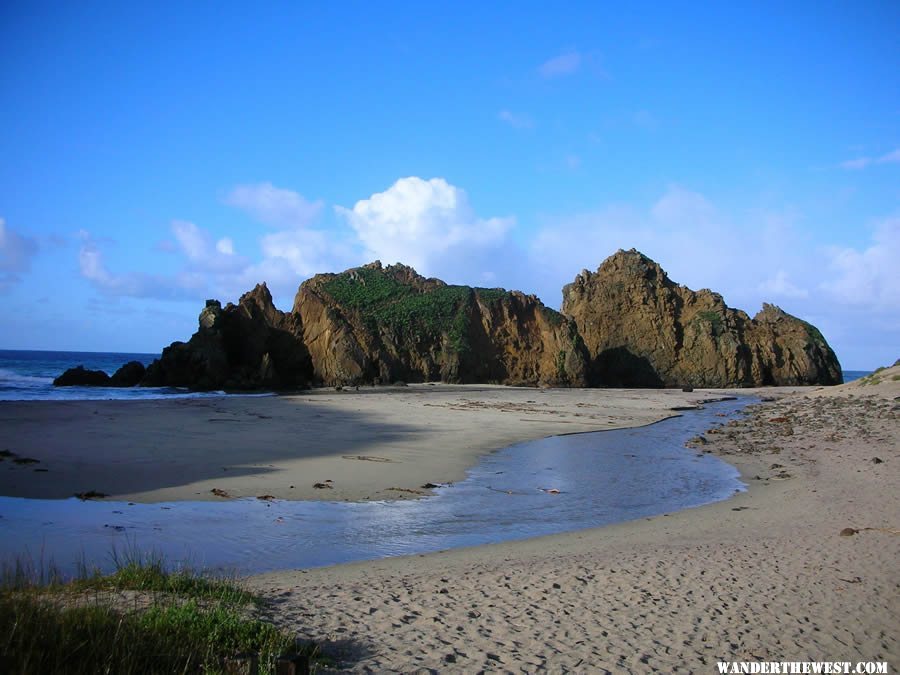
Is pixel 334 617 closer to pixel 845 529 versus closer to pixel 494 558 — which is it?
pixel 494 558

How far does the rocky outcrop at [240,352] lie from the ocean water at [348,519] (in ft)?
90.1

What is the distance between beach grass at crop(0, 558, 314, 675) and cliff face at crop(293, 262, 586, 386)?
36.3 meters

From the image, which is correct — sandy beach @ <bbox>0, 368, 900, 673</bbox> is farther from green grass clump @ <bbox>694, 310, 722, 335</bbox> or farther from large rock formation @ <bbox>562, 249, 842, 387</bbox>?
green grass clump @ <bbox>694, 310, 722, 335</bbox>

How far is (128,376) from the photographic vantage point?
38.5m

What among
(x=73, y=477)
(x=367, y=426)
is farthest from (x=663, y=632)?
(x=367, y=426)

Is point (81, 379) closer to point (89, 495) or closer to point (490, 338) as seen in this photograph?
point (490, 338)

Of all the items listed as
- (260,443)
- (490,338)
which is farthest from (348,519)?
(490,338)

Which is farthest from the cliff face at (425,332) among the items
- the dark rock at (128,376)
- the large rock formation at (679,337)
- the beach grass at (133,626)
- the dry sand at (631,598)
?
the beach grass at (133,626)

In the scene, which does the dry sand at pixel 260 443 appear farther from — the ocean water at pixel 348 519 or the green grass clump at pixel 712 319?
the green grass clump at pixel 712 319

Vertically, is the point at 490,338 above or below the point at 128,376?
above

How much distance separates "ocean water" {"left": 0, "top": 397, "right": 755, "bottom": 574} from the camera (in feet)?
22.9

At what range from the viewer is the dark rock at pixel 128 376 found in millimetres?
37719

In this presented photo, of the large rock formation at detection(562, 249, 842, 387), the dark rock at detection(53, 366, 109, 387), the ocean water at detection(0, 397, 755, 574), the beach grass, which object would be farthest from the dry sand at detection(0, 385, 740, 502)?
the large rock formation at detection(562, 249, 842, 387)

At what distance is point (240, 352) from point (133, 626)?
38539 mm
